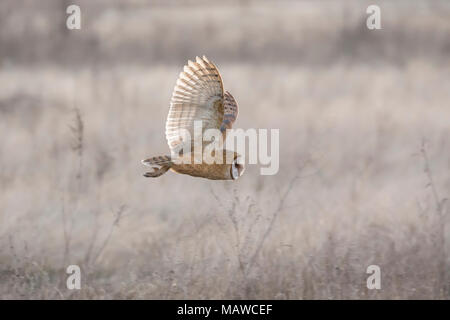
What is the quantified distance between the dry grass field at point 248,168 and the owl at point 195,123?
105cm

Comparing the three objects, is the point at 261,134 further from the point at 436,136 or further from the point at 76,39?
the point at 76,39

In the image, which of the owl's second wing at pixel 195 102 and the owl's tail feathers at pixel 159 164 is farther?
the owl's second wing at pixel 195 102

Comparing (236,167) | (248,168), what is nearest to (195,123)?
(236,167)

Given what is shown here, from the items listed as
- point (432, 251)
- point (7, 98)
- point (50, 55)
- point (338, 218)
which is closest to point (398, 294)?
point (432, 251)

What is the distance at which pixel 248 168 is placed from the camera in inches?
314

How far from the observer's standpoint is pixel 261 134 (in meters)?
8.38

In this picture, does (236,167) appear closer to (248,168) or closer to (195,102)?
(195,102)

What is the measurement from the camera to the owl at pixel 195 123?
11.4ft

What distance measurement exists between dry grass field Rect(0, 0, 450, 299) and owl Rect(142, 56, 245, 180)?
1053 mm

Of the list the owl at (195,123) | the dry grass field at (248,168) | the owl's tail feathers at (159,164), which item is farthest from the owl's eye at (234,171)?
the dry grass field at (248,168)

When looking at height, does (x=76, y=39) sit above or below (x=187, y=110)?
above

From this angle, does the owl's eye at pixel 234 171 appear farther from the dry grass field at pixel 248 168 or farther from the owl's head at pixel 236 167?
the dry grass field at pixel 248 168

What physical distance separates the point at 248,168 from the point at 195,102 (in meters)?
4.21

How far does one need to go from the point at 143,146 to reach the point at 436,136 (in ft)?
11.7
